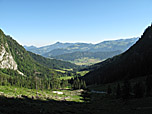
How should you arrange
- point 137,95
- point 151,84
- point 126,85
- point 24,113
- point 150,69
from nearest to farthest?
point 24,113, point 126,85, point 137,95, point 151,84, point 150,69

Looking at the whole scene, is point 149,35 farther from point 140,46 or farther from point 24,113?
point 24,113

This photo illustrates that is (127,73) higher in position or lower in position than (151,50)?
lower

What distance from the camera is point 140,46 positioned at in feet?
612

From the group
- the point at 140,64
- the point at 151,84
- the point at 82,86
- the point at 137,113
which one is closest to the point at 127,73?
the point at 140,64

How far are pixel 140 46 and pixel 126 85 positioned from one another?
5565 inches

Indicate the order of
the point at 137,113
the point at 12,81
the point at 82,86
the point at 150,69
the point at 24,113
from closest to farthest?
the point at 24,113 → the point at 137,113 → the point at 150,69 → the point at 12,81 → the point at 82,86

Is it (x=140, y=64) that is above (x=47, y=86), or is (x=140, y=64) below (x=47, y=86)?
above

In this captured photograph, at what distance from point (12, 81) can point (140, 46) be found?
6793 inches

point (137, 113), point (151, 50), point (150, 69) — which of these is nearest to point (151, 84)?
point (137, 113)

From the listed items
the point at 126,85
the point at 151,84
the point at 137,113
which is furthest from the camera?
the point at 151,84

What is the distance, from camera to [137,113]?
3744cm

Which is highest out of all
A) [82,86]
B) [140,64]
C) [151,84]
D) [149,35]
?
[149,35]

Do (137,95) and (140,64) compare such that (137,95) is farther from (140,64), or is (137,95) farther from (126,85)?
(140,64)

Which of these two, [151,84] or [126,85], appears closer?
[126,85]
